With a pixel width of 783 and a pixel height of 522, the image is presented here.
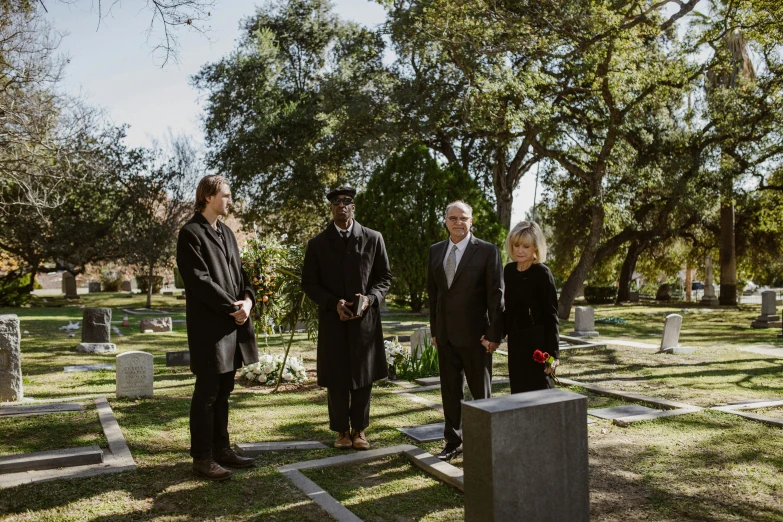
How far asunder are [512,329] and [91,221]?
26958 mm

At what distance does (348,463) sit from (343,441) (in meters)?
0.42

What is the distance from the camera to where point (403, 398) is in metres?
8.07

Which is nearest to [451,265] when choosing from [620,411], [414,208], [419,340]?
[620,411]

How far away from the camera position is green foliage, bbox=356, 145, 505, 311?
18.8 metres

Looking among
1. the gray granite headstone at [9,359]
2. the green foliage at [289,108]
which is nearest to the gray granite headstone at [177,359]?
the gray granite headstone at [9,359]

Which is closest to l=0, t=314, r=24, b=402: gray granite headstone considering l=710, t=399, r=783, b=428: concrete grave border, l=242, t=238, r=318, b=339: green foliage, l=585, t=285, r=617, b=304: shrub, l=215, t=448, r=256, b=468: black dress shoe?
l=242, t=238, r=318, b=339: green foliage

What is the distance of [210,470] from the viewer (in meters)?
4.74

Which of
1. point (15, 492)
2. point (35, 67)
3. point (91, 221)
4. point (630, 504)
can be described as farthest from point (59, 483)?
point (91, 221)

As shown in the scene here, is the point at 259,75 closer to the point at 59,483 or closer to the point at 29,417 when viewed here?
the point at 29,417

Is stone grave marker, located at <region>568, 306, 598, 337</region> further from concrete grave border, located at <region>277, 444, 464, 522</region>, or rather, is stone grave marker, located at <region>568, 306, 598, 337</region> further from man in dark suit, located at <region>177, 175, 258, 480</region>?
man in dark suit, located at <region>177, 175, 258, 480</region>

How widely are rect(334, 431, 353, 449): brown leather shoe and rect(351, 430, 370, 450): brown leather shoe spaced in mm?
43

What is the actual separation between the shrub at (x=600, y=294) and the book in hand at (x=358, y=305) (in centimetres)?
2867

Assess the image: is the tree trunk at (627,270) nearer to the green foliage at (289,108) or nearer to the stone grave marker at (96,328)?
the green foliage at (289,108)

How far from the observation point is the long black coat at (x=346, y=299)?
548 centimetres
